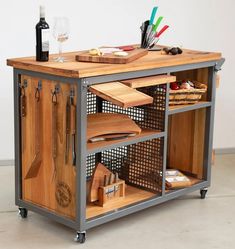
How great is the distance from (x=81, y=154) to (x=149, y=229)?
0.68 metres

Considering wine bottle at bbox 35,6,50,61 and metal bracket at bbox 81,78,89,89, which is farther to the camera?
wine bottle at bbox 35,6,50,61

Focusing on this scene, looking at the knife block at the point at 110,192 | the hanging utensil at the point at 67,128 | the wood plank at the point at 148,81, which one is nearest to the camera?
the hanging utensil at the point at 67,128

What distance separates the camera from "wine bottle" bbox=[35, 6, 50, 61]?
3.67m

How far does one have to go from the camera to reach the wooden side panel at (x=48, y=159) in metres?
3.63

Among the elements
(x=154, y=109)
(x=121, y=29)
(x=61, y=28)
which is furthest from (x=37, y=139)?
(x=121, y=29)

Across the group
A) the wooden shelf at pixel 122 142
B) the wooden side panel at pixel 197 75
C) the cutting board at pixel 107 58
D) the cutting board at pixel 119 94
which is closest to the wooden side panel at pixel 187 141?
the wooden side panel at pixel 197 75

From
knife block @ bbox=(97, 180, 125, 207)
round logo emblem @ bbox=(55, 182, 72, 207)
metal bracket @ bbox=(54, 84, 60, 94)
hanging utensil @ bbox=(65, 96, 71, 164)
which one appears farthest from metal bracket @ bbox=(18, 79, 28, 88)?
knife block @ bbox=(97, 180, 125, 207)

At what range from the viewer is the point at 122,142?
148 inches

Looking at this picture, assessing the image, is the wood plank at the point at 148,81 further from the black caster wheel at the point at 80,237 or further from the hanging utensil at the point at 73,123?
the black caster wheel at the point at 80,237

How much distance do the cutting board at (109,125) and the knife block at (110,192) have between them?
0.33 meters

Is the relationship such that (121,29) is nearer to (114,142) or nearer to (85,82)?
(114,142)

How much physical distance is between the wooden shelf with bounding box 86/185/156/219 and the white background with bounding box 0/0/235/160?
130cm

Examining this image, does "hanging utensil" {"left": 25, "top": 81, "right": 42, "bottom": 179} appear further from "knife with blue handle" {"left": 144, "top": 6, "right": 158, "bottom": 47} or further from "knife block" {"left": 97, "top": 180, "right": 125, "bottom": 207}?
"knife with blue handle" {"left": 144, "top": 6, "right": 158, "bottom": 47}

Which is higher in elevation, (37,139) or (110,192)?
(37,139)
